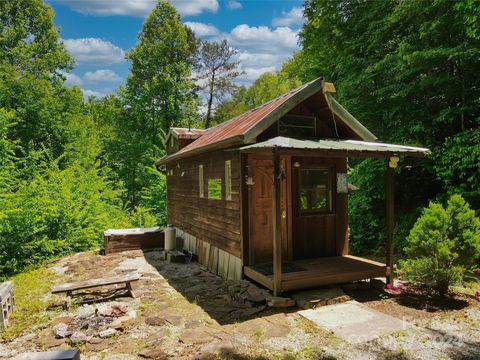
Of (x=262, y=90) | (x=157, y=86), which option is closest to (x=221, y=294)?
(x=157, y=86)

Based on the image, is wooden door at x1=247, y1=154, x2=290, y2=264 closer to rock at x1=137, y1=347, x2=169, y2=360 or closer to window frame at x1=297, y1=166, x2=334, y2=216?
window frame at x1=297, y1=166, x2=334, y2=216

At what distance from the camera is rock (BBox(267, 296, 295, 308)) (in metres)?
5.75

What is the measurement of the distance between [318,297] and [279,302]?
2.52 feet

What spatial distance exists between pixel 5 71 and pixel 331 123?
59.3 feet

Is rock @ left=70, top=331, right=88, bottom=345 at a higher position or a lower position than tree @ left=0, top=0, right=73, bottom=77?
lower

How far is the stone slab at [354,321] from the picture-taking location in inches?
185

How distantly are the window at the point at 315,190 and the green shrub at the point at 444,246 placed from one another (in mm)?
2255

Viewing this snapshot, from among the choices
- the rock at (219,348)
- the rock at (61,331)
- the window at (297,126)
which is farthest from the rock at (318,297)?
the rock at (61,331)

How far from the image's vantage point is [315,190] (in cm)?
782

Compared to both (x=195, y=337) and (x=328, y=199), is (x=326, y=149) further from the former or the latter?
(x=195, y=337)

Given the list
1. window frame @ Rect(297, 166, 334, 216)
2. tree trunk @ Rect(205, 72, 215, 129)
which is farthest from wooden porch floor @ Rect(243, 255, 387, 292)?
tree trunk @ Rect(205, 72, 215, 129)

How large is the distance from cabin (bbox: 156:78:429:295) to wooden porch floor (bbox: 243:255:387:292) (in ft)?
0.06

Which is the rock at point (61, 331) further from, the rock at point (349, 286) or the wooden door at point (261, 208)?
the rock at point (349, 286)

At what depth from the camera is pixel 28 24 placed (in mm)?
19734
